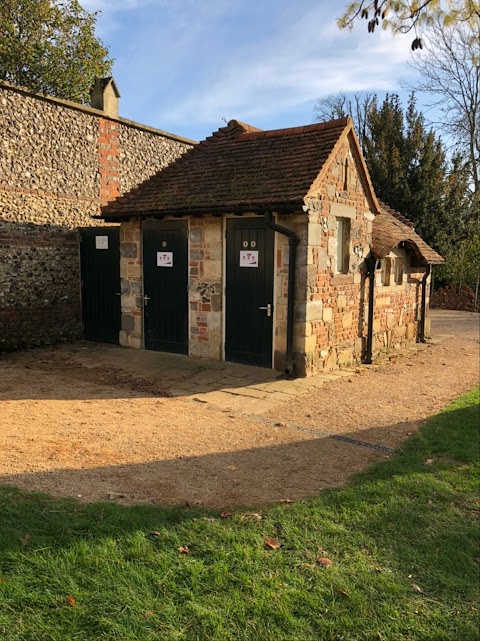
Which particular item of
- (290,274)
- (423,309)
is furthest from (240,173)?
(423,309)

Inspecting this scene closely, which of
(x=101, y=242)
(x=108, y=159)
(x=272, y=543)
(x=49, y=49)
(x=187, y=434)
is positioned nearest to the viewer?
(x=272, y=543)

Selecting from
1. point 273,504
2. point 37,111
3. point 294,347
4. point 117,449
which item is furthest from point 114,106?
point 273,504

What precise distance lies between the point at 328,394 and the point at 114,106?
9.88 metres

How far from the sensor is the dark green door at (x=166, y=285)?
1066 cm

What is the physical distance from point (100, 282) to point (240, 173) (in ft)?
14.9

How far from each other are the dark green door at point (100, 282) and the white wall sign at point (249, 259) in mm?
3659

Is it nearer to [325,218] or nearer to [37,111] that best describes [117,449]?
[325,218]

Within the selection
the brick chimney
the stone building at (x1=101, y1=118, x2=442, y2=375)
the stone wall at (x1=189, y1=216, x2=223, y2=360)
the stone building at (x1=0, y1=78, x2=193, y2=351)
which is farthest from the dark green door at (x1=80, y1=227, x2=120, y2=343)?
the brick chimney

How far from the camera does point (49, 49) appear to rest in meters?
19.3

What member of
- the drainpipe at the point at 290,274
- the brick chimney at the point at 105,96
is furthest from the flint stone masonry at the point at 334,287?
the brick chimney at the point at 105,96

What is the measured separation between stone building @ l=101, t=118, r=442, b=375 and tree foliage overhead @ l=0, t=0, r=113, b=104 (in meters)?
10.9

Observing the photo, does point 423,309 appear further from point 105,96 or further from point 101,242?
point 105,96

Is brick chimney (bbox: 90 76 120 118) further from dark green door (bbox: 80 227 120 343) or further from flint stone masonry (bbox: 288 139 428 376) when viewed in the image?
flint stone masonry (bbox: 288 139 428 376)

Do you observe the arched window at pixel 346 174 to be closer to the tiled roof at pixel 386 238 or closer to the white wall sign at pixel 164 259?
the tiled roof at pixel 386 238
